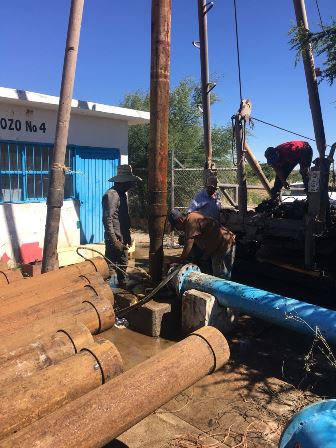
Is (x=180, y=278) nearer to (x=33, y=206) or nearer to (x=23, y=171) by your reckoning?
(x=33, y=206)

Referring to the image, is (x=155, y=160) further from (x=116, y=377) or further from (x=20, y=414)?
(x=20, y=414)

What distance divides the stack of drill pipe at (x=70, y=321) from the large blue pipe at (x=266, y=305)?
1270mm

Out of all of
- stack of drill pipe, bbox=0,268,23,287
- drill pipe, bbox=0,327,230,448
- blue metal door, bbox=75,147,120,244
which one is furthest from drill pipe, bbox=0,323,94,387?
blue metal door, bbox=75,147,120,244

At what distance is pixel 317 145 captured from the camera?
260 inches

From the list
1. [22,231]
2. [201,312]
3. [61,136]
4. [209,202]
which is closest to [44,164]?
[22,231]

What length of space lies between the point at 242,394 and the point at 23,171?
22.6 feet

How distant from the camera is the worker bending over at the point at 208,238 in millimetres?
5426

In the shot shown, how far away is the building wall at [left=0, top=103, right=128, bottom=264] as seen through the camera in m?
8.73

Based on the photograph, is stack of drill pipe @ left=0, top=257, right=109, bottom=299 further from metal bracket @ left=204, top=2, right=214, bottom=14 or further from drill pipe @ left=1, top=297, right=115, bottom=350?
metal bracket @ left=204, top=2, right=214, bottom=14

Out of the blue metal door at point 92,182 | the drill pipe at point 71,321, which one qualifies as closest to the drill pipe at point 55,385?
the drill pipe at point 71,321

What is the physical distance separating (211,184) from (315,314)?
11.4 feet

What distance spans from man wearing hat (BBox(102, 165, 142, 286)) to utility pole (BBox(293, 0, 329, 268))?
104 inches

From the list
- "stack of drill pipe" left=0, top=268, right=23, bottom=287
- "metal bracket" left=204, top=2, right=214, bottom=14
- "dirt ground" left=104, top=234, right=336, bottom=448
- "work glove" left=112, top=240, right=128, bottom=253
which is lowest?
"dirt ground" left=104, top=234, right=336, bottom=448

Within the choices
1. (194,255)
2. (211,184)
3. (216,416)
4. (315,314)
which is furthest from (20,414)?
(211,184)
